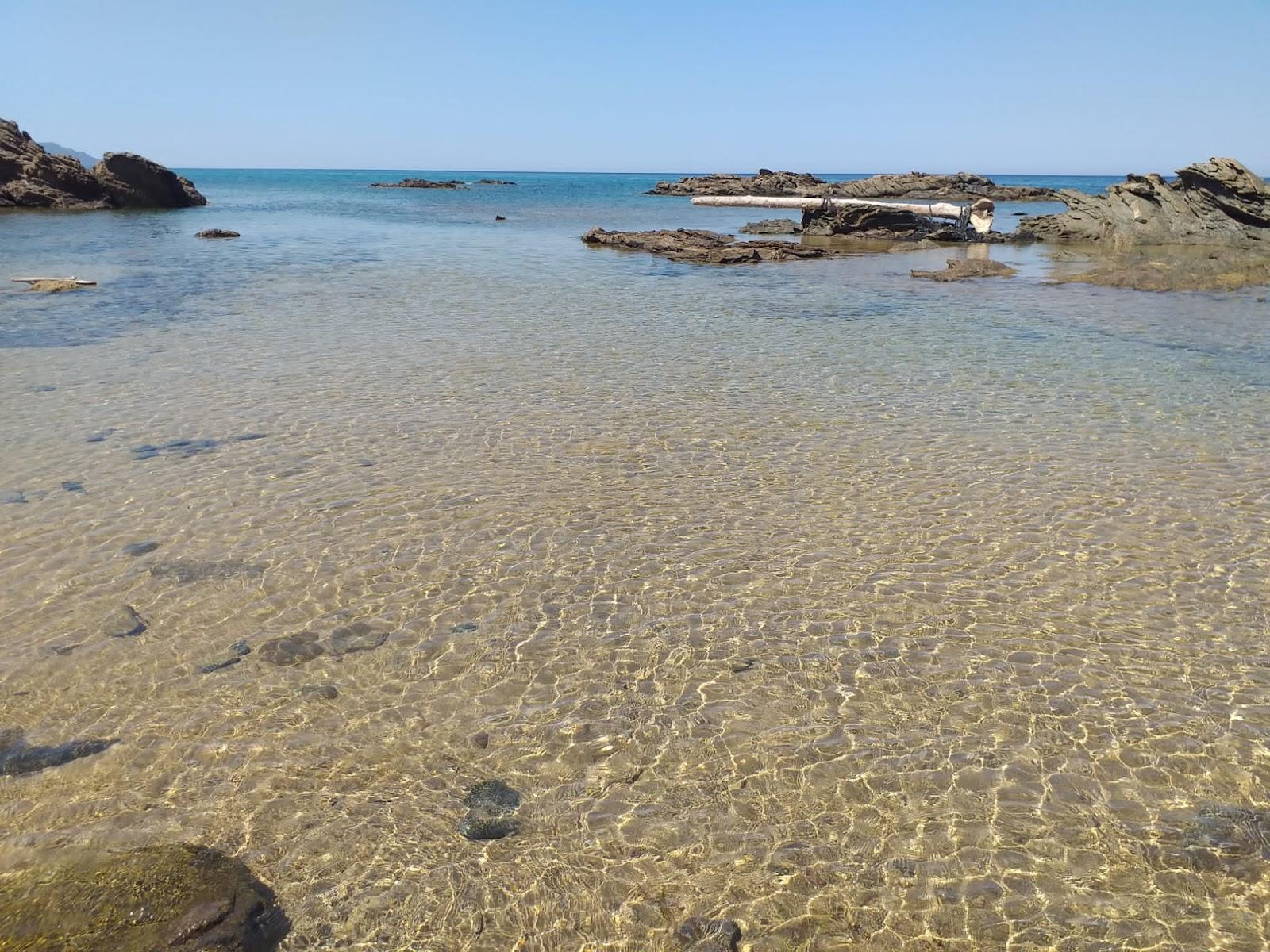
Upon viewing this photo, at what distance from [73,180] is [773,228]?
4895cm

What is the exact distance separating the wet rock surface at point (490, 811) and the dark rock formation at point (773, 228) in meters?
40.7

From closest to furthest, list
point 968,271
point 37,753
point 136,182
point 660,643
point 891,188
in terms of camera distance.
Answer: point 37,753
point 660,643
point 968,271
point 136,182
point 891,188

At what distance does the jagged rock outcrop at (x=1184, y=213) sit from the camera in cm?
3450

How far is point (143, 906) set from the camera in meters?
3.71

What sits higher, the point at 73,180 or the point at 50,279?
the point at 73,180

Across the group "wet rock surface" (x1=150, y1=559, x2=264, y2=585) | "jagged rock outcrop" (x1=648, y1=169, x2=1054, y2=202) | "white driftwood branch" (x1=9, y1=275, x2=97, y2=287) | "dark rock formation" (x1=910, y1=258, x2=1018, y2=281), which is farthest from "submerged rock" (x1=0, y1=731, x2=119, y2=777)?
"jagged rock outcrop" (x1=648, y1=169, x2=1054, y2=202)

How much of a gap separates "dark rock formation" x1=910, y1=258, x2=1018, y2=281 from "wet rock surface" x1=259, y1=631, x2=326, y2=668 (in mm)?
25219

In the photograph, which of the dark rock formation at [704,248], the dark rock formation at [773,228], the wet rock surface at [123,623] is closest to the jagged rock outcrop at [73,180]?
the dark rock formation at [704,248]

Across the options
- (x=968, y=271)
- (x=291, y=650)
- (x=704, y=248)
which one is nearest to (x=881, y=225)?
(x=704, y=248)

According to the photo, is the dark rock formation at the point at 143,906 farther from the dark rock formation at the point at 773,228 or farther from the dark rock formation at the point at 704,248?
the dark rock formation at the point at 773,228

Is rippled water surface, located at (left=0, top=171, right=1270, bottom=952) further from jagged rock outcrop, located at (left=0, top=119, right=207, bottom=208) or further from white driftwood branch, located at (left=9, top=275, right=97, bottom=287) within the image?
jagged rock outcrop, located at (left=0, top=119, right=207, bottom=208)

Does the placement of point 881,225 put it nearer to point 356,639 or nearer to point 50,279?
point 50,279

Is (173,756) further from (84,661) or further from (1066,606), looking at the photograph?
(1066,606)

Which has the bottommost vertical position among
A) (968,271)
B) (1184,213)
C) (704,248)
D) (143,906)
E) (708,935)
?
(708,935)
